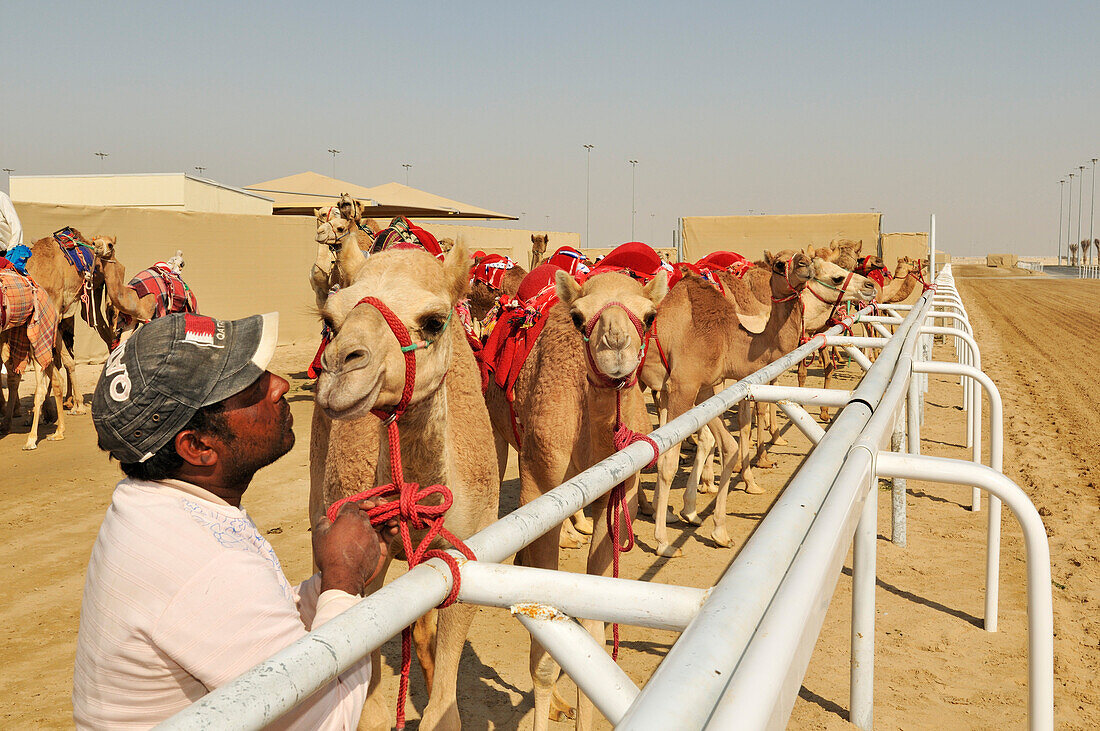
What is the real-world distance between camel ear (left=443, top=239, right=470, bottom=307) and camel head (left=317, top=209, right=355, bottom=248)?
228 inches

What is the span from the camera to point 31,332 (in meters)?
8.80

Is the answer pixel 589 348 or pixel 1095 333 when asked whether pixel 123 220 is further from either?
pixel 1095 333

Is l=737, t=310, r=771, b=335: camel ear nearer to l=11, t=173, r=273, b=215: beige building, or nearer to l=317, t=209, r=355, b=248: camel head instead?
l=317, t=209, r=355, b=248: camel head

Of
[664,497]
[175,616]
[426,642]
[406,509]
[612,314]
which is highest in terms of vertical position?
[612,314]

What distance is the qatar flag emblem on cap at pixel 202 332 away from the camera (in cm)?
151

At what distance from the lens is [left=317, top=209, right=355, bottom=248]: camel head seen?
26.3ft

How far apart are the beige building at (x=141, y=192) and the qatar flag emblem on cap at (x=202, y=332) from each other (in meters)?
23.9

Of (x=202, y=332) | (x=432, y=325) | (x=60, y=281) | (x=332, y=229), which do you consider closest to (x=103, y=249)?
(x=60, y=281)

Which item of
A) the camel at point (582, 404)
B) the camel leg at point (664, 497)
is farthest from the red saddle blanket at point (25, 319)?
the camel at point (582, 404)

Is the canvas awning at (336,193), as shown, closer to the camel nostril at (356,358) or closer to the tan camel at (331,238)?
the tan camel at (331,238)

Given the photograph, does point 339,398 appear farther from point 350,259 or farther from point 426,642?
point 426,642

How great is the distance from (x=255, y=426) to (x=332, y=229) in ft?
23.1

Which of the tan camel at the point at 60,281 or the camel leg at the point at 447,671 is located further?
the tan camel at the point at 60,281

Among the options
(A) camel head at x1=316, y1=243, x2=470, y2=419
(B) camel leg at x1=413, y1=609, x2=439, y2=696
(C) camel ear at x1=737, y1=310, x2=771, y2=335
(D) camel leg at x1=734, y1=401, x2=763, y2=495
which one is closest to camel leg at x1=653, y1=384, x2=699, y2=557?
(D) camel leg at x1=734, y1=401, x2=763, y2=495
